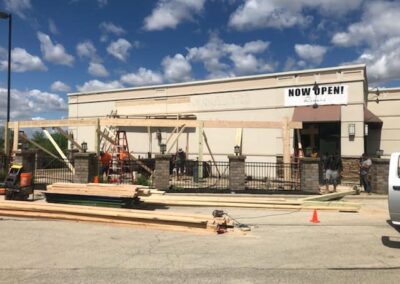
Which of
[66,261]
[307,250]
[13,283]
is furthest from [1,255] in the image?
[307,250]

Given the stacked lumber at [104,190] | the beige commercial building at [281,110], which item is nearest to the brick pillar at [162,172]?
the stacked lumber at [104,190]

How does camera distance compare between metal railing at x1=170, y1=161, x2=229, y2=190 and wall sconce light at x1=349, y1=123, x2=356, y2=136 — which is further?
wall sconce light at x1=349, y1=123, x2=356, y2=136

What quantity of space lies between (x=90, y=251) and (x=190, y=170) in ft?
45.7

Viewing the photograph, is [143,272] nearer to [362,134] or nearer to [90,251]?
[90,251]

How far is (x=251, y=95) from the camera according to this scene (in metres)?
26.0

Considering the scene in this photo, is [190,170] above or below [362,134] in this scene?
below

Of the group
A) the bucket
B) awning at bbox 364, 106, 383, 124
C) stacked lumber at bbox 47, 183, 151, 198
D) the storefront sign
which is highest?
the storefront sign

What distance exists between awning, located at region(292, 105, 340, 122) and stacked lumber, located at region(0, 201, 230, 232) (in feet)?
43.0

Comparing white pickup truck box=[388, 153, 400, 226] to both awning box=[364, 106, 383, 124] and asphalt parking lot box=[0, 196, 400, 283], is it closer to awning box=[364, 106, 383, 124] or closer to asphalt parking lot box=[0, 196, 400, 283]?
asphalt parking lot box=[0, 196, 400, 283]

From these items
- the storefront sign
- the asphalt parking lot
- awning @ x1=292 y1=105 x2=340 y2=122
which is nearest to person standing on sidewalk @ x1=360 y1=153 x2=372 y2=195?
awning @ x1=292 y1=105 x2=340 y2=122

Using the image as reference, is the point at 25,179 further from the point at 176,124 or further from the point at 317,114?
Answer: the point at 317,114

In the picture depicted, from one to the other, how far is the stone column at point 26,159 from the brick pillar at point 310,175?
11.4 metres

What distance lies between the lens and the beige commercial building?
74.2 ft

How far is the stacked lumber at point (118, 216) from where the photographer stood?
10.6 meters
